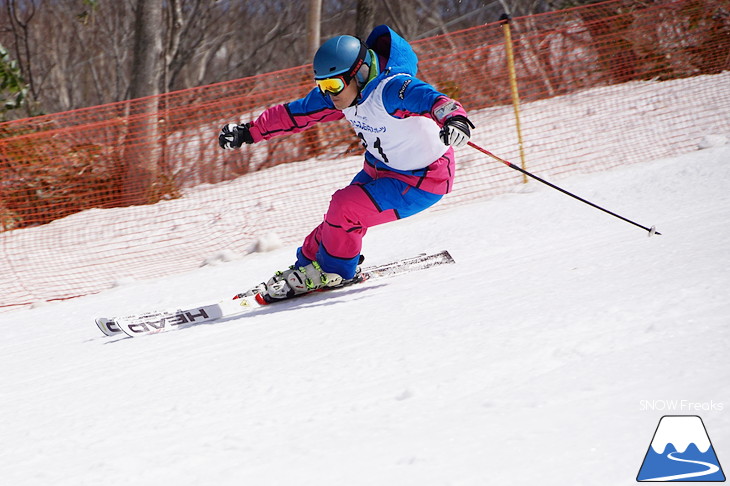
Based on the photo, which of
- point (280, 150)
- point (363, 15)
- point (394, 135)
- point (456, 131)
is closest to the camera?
point (456, 131)

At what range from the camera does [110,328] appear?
14.3ft

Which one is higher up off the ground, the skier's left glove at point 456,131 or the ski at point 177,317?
the skier's left glove at point 456,131

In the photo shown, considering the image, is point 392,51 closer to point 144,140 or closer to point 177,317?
point 177,317

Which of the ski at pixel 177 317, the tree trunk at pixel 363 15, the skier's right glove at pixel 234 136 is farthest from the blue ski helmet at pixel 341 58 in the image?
the tree trunk at pixel 363 15

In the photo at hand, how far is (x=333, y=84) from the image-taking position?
13.4ft

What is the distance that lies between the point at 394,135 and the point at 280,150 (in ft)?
23.2

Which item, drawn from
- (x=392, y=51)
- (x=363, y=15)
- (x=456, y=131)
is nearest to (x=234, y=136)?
(x=392, y=51)

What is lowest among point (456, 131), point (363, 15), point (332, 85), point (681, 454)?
point (681, 454)

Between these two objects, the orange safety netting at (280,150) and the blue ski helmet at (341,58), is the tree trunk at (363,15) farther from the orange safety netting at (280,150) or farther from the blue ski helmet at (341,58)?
the blue ski helmet at (341,58)

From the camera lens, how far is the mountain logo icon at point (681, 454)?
5.94ft

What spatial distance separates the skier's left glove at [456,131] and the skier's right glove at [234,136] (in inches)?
61.2

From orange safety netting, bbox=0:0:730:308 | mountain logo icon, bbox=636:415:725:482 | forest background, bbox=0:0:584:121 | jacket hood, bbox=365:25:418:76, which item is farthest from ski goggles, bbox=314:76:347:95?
forest background, bbox=0:0:584:121

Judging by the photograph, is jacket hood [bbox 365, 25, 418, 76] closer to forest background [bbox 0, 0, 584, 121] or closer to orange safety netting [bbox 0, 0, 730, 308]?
orange safety netting [bbox 0, 0, 730, 308]

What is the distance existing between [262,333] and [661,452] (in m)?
2.22
